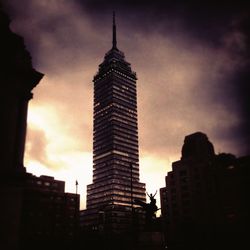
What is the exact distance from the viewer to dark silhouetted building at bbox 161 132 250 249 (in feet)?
271

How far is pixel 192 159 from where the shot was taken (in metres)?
110

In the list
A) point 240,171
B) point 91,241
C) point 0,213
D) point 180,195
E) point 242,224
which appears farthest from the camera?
point 180,195

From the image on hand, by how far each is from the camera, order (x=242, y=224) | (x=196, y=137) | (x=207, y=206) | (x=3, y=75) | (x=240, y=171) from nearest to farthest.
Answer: (x=3, y=75), (x=242, y=224), (x=240, y=171), (x=207, y=206), (x=196, y=137)

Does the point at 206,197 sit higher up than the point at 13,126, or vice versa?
the point at 206,197

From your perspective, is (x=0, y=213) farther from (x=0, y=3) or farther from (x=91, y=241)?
(x=91, y=241)

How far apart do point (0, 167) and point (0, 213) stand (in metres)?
3.38

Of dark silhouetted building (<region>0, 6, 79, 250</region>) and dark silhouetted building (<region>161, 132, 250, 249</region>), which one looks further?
dark silhouetted building (<region>161, 132, 250, 249</region>)

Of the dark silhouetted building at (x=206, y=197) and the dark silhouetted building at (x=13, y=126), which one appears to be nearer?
the dark silhouetted building at (x=13, y=126)

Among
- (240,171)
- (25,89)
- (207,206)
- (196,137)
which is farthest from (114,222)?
(25,89)

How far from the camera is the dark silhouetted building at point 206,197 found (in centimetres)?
8269

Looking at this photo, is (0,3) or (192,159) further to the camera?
(192,159)

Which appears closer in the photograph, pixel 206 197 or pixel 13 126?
pixel 13 126

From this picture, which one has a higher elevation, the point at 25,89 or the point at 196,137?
the point at 196,137

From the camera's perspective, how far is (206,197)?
329 feet
